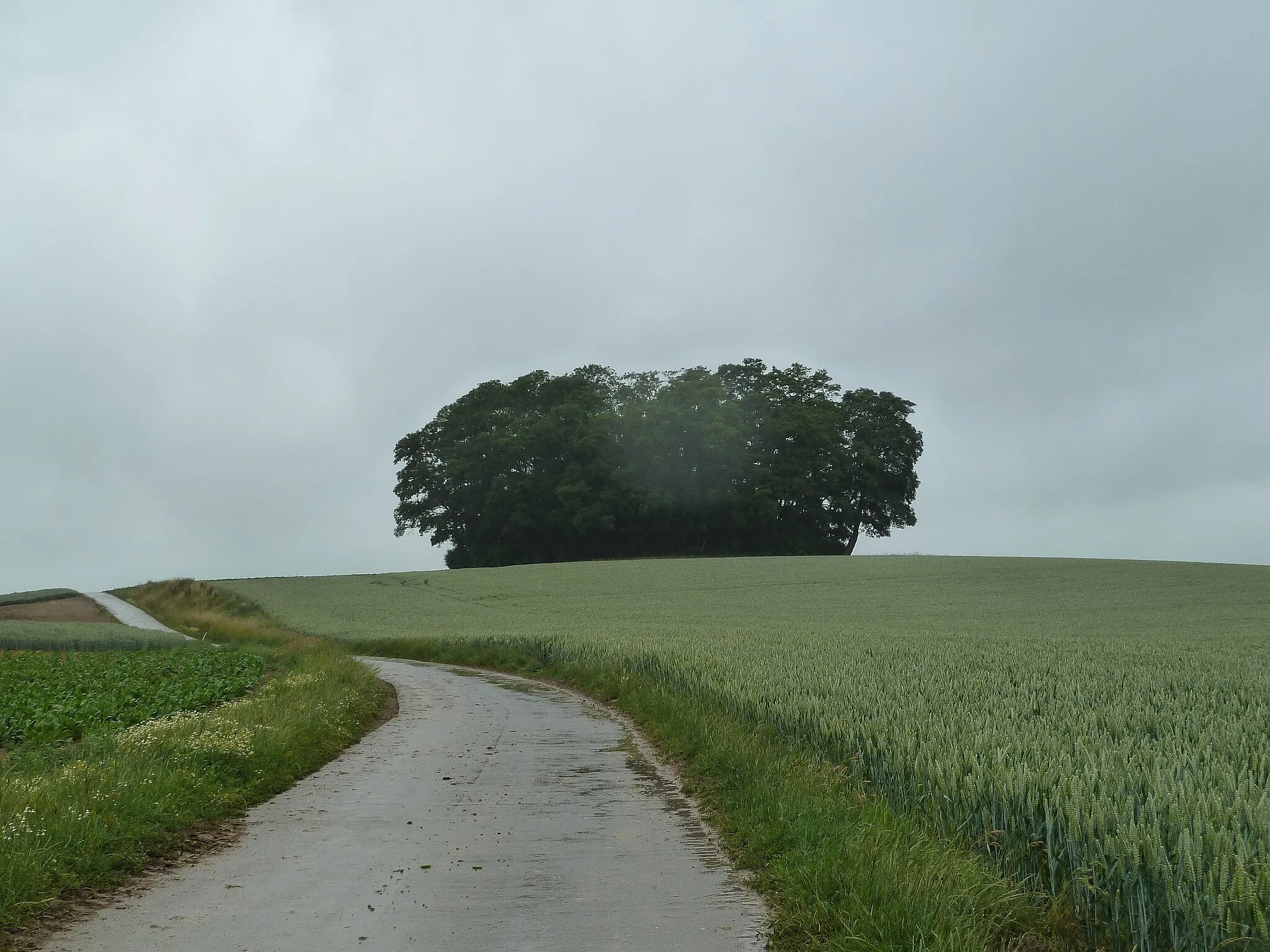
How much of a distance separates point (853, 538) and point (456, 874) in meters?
86.0

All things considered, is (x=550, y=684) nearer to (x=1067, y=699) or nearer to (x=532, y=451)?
(x=1067, y=699)

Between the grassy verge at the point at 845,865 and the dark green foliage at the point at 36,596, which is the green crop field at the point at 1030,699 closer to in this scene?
the grassy verge at the point at 845,865

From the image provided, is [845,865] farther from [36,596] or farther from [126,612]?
[36,596]

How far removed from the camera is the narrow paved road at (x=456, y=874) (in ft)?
18.6

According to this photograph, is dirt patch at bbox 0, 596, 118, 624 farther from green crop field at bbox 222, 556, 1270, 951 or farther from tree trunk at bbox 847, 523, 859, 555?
tree trunk at bbox 847, 523, 859, 555

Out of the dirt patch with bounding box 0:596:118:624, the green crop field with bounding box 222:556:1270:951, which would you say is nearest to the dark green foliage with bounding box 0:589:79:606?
the dirt patch with bounding box 0:596:118:624

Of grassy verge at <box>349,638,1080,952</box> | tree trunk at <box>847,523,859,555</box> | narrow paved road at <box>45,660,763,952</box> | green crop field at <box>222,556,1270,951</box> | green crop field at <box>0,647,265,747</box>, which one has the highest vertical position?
tree trunk at <box>847,523,859,555</box>

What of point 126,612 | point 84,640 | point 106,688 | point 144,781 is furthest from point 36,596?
point 144,781

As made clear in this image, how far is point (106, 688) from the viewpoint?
17469 mm

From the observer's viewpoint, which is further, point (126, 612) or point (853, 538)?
point (853, 538)

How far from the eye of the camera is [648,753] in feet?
42.5

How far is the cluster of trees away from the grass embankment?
212 feet

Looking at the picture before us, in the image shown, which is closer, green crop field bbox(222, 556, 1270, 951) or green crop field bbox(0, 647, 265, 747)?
green crop field bbox(222, 556, 1270, 951)

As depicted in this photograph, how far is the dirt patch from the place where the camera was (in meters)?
51.7
